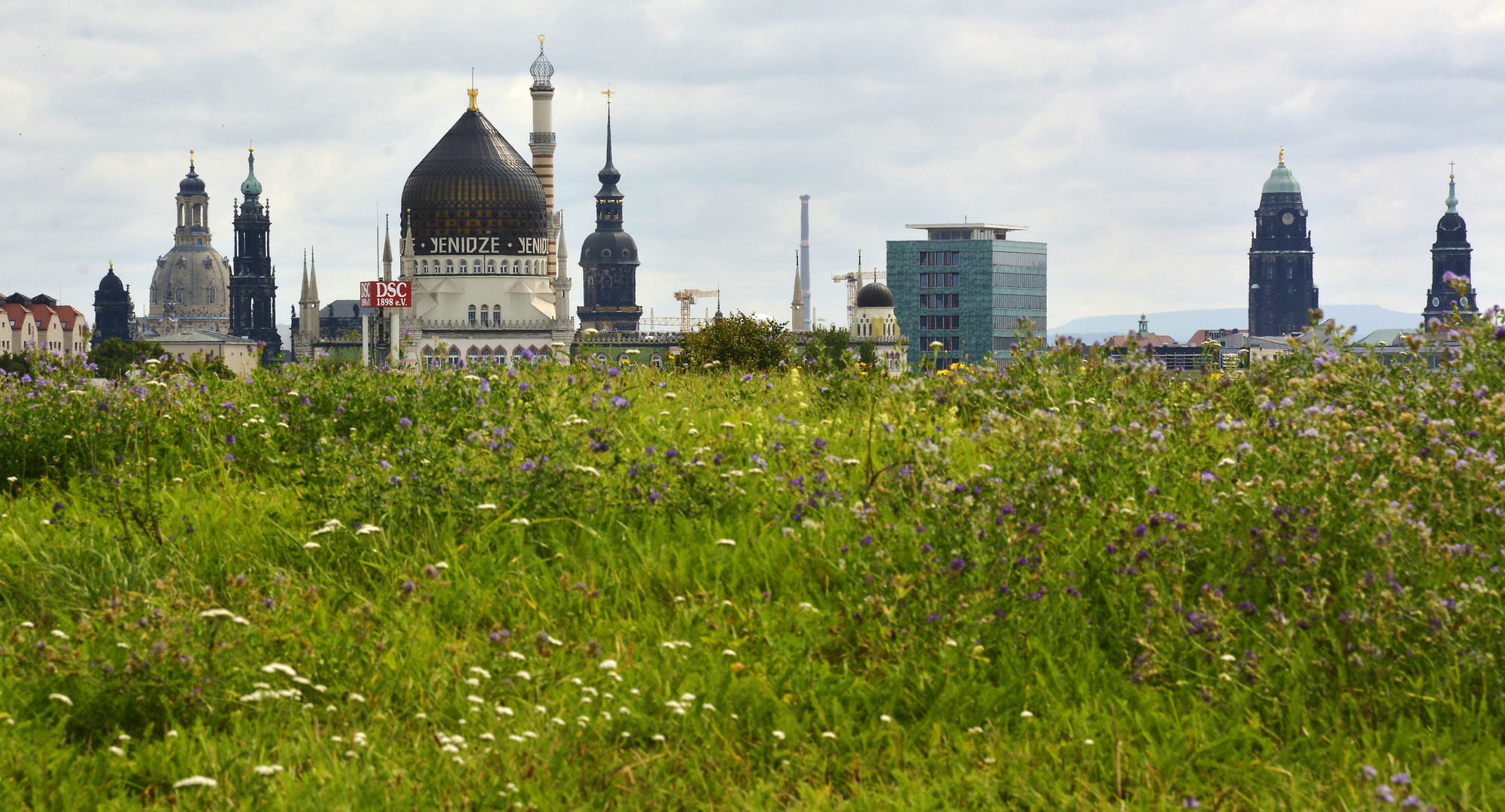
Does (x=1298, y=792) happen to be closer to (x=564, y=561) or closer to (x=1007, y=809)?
(x=1007, y=809)

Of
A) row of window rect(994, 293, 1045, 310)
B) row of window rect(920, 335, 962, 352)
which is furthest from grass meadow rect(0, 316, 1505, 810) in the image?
row of window rect(994, 293, 1045, 310)

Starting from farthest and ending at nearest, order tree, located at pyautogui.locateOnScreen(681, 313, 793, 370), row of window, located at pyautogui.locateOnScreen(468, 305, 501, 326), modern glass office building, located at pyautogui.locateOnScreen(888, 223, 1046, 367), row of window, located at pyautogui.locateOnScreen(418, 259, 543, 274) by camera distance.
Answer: modern glass office building, located at pyautogui.locateOnScreen(888, 223, 1046, 367) → row of window, located at pyautogui.locateOnScreen(468, 305, 501, 326) → row of window, located at pyautogui.locateOnScreen(418, 259, 543, 274) → tree, located at pyautogui.locateOnScreen(681, 313, 793, 370)

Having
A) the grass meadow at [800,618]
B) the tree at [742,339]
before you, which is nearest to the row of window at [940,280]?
the tree at [742,339]

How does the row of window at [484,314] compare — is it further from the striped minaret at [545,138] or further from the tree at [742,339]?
the tree at [742,339]

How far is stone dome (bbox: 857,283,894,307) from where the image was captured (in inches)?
5817

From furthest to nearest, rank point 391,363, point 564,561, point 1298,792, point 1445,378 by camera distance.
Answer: point 391,363 < point 1445,378 < point 564,561 < point 1298,792

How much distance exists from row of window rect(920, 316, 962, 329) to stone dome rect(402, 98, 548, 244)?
201ft

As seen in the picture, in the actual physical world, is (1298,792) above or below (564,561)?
below

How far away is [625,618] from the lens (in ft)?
19.9

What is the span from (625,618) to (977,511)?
1573 millimetres

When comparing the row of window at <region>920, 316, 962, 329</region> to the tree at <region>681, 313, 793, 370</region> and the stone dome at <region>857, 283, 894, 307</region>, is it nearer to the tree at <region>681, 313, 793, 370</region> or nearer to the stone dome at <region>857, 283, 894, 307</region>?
the stone dome at <region>857, 283, 894, 307</region>

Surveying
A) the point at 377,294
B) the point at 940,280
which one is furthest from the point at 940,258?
the point at 377,294

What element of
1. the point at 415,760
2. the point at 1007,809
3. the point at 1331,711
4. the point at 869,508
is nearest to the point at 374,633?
the point at 415,760

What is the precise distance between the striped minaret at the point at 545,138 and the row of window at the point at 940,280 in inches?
1971
